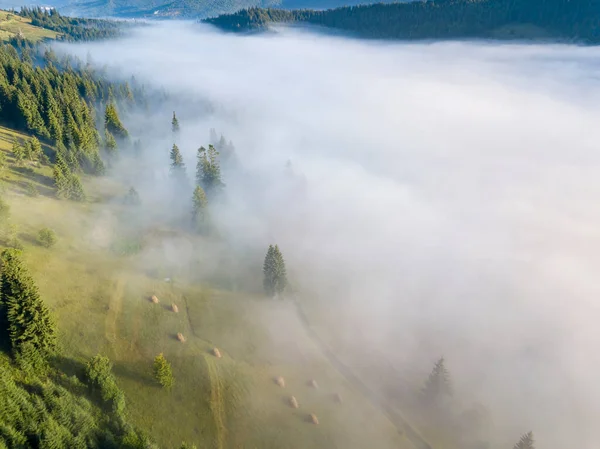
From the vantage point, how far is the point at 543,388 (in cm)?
9438

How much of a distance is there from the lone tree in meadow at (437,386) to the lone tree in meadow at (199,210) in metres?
80.5

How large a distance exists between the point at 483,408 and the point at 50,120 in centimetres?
16036

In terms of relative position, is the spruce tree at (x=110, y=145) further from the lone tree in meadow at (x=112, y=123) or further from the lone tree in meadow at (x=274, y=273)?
the lone tree in meadow at (x=274, y=273)

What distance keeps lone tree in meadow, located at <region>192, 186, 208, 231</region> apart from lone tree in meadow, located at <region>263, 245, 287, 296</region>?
32757 mm

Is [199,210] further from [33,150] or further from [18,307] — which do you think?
[18,307]

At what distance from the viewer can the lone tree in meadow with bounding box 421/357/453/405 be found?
7750cm

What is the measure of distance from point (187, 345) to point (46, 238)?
41.1 meters

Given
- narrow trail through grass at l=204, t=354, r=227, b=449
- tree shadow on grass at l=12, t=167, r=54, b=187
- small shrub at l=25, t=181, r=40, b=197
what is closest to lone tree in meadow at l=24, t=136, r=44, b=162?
tree shadow on grass at l=12, t=167, r=54, b=187

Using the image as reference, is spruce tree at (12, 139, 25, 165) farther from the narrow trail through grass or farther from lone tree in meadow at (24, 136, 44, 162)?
the narrow trail through grass

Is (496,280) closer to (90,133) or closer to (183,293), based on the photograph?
(183,293)

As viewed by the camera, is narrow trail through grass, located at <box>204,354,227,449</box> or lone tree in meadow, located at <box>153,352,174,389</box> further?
lone tree in meadow, located at <box>153,352,174,389</box>

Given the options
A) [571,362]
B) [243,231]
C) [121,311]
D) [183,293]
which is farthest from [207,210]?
[571,362]

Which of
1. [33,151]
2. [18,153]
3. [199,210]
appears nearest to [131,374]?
[199,210]

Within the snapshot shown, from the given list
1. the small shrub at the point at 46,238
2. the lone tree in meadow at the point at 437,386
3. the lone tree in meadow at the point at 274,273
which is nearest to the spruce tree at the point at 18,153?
the small shrub at the point at 46,238
